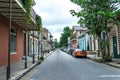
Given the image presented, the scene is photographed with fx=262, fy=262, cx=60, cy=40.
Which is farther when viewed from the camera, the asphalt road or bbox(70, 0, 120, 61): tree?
bbox(70, 0, 120, 61): tree

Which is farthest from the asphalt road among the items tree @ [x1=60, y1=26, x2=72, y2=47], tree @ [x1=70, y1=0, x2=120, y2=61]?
tree @ [x1=60, y1=26, x2=72, y2=47]

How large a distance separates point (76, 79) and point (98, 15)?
46.6 ft

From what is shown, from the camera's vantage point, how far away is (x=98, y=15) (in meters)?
26.1

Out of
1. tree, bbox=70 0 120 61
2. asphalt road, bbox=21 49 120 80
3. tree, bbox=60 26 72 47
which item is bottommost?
asphalt road, bbox=21 49 120 80

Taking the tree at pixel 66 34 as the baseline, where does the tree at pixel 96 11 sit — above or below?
below

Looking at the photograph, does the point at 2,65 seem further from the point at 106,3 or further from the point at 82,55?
the point at 82,55

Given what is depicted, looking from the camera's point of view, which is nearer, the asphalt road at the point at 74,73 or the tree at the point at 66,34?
the asphalt road at the point at 74,73

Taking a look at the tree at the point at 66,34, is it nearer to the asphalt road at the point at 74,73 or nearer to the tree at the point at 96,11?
the tree at the point at 96,11

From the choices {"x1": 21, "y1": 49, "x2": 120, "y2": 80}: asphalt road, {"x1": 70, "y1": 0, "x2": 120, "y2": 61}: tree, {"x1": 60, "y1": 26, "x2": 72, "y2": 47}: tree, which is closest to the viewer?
{"x1": 21, "y1": 49, "x2": 120, "y2": 80}: asphalt road

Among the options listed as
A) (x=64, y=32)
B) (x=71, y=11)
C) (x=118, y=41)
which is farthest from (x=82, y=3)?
(x=64, y=32)

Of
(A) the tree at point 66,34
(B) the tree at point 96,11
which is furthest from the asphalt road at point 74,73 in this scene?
(A) the tree at point 66,34

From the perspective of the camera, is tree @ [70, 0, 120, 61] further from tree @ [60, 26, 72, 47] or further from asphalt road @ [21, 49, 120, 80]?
tree @ [60, 26, 72, 47]

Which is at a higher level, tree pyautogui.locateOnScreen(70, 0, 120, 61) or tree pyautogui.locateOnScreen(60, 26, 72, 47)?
tree pyautogui.locateOnScreen(60, 26, 72, 47)

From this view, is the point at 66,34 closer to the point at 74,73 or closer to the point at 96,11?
the point at 96,11
